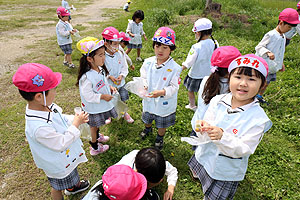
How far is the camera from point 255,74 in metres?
1.68

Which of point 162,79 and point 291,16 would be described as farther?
point 291,16

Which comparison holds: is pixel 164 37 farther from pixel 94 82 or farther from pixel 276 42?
pixel 276 42

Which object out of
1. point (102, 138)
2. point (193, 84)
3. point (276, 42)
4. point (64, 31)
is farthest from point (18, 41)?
point (276, 42)

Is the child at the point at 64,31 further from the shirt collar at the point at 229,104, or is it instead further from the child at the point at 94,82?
the shirt collar at the point at 229,104

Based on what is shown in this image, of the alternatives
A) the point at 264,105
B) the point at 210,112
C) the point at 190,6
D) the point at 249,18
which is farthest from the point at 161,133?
the point at 190,6

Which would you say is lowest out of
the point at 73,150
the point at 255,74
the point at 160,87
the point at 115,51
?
the point at 73,150

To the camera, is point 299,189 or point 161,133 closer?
point 299,189

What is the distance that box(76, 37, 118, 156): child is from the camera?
2.62 metres

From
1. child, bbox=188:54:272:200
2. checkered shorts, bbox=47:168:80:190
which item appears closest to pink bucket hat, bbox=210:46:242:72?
child, bbox=188:54:272:200

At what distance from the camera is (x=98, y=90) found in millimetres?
2824

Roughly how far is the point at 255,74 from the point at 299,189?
225cm

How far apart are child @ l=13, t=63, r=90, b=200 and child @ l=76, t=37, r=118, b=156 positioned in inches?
25.3

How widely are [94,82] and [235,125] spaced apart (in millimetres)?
1872

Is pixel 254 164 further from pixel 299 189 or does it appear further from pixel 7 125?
pixel 7 125
